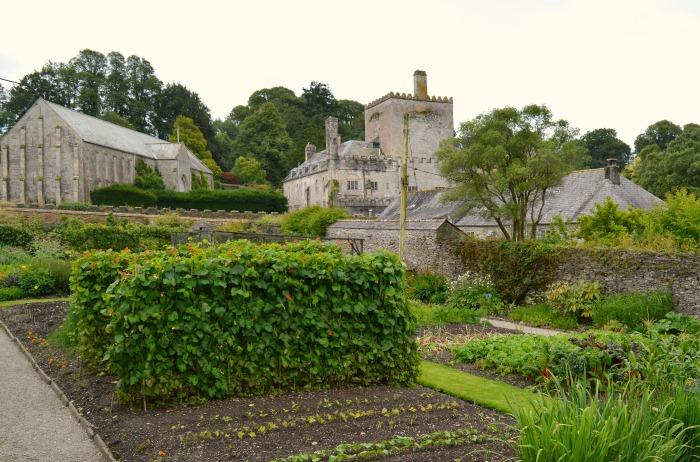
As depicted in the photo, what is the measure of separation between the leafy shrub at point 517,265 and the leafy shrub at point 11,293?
49.6 feet

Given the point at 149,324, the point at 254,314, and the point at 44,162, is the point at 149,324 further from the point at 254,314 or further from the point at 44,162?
the point at 44,162

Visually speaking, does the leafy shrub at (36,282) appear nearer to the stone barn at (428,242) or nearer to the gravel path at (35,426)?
the gravel path at (35,426)

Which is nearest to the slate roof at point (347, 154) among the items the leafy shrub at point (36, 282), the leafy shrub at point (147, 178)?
the leafy shrub at point (147, 178)

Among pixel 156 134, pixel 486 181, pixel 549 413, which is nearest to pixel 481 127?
pixel 486 181

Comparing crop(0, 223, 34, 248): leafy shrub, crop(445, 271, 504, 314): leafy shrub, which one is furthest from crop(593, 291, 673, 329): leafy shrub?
crop(0, 223, 34, 248): leafy shrub

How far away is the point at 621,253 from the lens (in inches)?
620

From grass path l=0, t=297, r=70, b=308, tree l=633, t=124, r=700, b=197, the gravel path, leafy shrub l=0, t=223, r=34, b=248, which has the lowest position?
the gravel path

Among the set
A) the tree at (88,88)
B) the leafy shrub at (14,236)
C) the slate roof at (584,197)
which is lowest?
the leafy shrub at (14,236)

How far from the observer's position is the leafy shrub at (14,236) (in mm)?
27188

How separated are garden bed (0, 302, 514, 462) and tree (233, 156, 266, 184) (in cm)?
5778

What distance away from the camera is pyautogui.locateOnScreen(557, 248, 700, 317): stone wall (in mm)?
14094

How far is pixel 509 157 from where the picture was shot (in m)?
22.4

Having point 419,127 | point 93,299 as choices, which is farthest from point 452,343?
point 419,127

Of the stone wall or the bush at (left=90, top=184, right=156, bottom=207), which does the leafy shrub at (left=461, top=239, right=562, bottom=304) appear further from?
the bush at (left=90, top=184, right=156, bottom=207)
